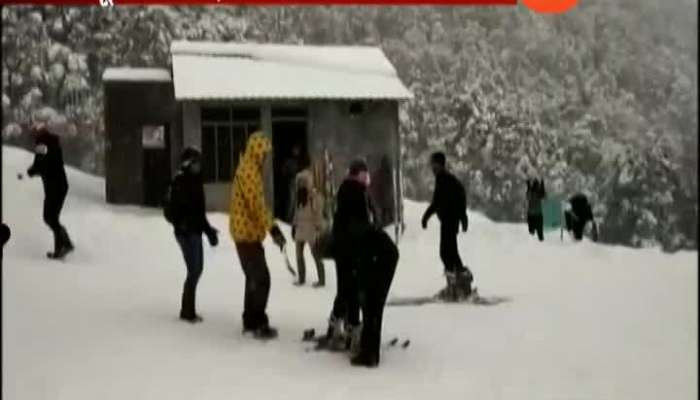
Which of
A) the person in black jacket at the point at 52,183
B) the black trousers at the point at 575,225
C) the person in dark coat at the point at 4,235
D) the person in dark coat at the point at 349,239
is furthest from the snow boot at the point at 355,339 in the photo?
the person in dark coat at the point at 4,235

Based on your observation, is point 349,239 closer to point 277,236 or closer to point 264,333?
point 277,236

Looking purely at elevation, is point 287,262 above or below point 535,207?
below

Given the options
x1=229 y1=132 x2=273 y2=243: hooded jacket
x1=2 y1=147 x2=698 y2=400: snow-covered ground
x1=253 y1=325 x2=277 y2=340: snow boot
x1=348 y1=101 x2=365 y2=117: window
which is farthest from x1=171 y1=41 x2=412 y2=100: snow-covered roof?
x1=253 y1=325 x2=277 y2=340: snow boot

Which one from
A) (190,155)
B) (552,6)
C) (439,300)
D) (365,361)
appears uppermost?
(552,6)

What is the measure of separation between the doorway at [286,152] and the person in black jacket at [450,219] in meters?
0.30

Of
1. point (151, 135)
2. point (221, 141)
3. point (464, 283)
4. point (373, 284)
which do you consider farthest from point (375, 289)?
point (151, 135)

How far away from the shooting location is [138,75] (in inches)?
81.5

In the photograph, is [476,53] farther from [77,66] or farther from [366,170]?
[77,66]

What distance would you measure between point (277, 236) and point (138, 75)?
47 centimetres

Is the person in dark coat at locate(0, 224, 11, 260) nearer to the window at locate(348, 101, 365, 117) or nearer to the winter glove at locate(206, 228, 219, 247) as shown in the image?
the winter glove at locate(206, 228, 219, 247)

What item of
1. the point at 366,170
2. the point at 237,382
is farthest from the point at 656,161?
the point at 237,382

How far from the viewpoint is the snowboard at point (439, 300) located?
2.12m

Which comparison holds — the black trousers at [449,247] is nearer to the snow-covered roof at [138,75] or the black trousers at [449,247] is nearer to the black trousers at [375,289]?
the black trousers at [375,289]

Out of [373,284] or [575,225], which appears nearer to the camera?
[373,284]
